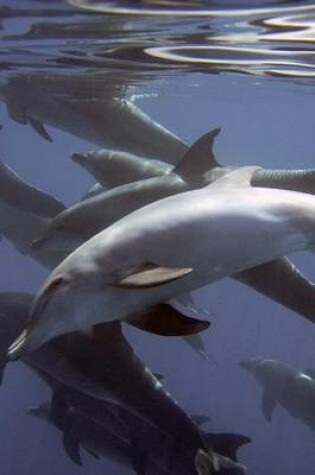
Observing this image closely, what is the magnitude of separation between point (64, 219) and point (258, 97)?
2141cm

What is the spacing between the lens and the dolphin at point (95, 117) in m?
12.6

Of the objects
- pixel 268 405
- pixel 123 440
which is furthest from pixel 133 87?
pixel 123 440

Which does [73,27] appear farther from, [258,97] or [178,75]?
[258,97]

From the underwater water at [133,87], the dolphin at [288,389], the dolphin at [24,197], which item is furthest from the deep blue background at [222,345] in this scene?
the dolphin at [24,197]

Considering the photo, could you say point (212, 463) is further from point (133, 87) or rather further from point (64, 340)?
point (133, 87)

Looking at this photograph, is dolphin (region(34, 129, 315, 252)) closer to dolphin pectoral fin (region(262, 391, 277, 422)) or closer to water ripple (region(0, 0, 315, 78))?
water ripple (region(0, 0, 315, 78))

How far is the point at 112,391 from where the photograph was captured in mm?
9281

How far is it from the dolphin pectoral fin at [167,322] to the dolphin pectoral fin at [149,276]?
393 mm

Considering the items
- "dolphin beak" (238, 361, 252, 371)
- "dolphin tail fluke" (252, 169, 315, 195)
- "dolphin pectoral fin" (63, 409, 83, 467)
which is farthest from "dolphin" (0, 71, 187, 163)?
"dolphin beak" (238, 361, 252, 371)

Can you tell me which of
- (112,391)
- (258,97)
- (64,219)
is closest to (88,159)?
(64,219)

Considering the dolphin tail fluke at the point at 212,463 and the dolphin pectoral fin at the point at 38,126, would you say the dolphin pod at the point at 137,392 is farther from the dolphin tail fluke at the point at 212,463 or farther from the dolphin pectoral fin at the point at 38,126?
the dolphin pectoral fin at the point at 38,126

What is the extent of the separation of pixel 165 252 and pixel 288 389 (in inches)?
533

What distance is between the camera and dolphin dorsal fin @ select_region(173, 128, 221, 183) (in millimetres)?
8828

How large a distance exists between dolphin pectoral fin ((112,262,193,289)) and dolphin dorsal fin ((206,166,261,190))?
1484 mm
